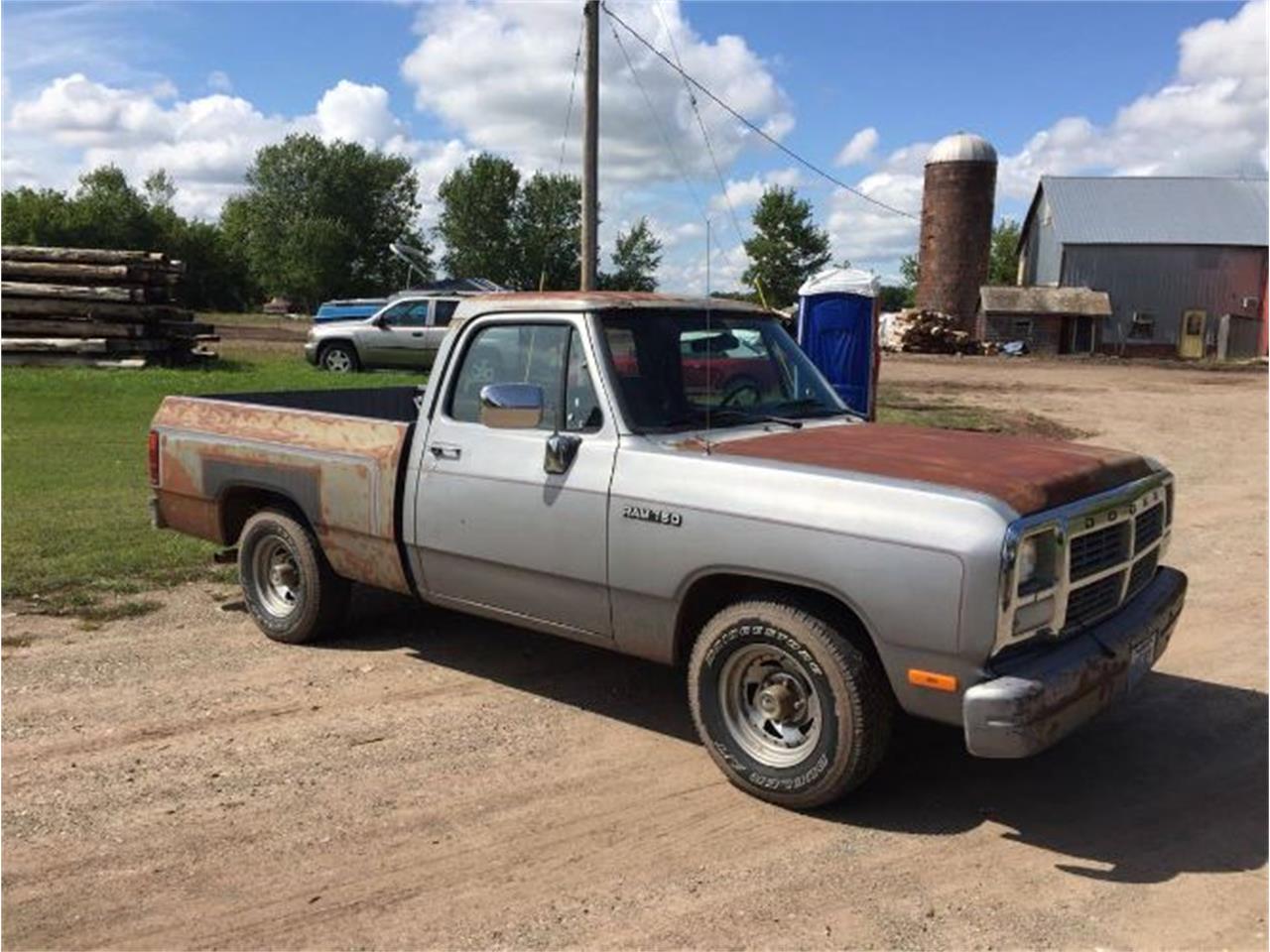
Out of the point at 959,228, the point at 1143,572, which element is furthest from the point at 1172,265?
the point at 1143,572

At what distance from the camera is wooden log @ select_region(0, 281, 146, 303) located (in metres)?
21.2

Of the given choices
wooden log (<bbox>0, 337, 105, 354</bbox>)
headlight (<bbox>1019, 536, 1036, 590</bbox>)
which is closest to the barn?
wooden log (<bbox>0, 337, 105, 354</bbox>)

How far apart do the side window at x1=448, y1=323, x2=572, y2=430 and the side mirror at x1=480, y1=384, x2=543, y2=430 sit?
18 centimetres

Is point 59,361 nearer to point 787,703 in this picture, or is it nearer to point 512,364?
point 512,364

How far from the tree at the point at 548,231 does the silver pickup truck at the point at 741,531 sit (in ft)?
158

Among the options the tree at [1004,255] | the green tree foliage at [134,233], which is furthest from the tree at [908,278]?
the green tree foliage at [134,233]

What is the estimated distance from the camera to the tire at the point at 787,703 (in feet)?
13.2

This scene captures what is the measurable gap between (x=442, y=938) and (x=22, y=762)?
2.35 meters

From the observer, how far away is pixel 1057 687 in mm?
3773

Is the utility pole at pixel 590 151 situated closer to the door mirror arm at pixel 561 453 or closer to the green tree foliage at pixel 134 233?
the door mirror arm at pixel 561 453

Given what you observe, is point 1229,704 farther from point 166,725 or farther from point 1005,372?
point 1005,372

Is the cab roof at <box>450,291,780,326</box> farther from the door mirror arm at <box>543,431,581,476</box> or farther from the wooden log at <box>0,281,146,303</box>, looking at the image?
the wooden log at <box>0,281,146,303</box>

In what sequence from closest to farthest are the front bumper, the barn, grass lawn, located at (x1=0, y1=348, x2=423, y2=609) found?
the front bumper
grass lawn, located at (x1=0, y1=348, x2=423, y2=609)
the barn

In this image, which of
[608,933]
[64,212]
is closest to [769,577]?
[608,933]
